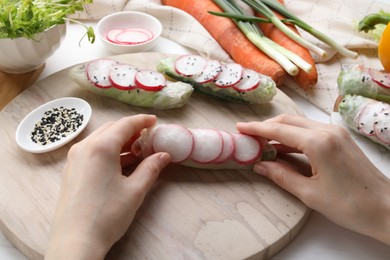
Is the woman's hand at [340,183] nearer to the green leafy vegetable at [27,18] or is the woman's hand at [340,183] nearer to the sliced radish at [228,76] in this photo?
the sliced radish at [228,76]

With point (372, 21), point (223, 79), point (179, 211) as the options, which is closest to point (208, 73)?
point (223, 79)

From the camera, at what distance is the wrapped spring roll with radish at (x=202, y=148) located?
1.44 meters

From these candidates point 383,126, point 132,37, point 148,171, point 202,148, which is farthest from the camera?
point 132,37

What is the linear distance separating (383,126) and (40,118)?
111 cm

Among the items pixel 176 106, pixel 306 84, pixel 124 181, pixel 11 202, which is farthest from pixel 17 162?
pixel 306 84

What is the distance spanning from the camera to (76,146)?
1.34 m

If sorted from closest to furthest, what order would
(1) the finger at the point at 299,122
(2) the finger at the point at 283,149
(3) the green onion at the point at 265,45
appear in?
(1) the finger at the point at 299,122 < (2) the finger at the point at 283,149 < (3) the green onion at the point at 265,45

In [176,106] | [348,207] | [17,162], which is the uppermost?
[348,207]

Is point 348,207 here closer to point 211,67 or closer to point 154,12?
point 211,67

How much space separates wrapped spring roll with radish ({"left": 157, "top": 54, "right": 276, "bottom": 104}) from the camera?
66.3 inches

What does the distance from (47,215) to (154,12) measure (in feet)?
3.84

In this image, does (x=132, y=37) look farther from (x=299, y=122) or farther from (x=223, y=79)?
(x=299, y=122)

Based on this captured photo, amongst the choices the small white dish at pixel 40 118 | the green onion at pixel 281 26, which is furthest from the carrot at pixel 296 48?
the small white dish at pixel 40 118

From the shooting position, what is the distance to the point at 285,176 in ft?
4.56
